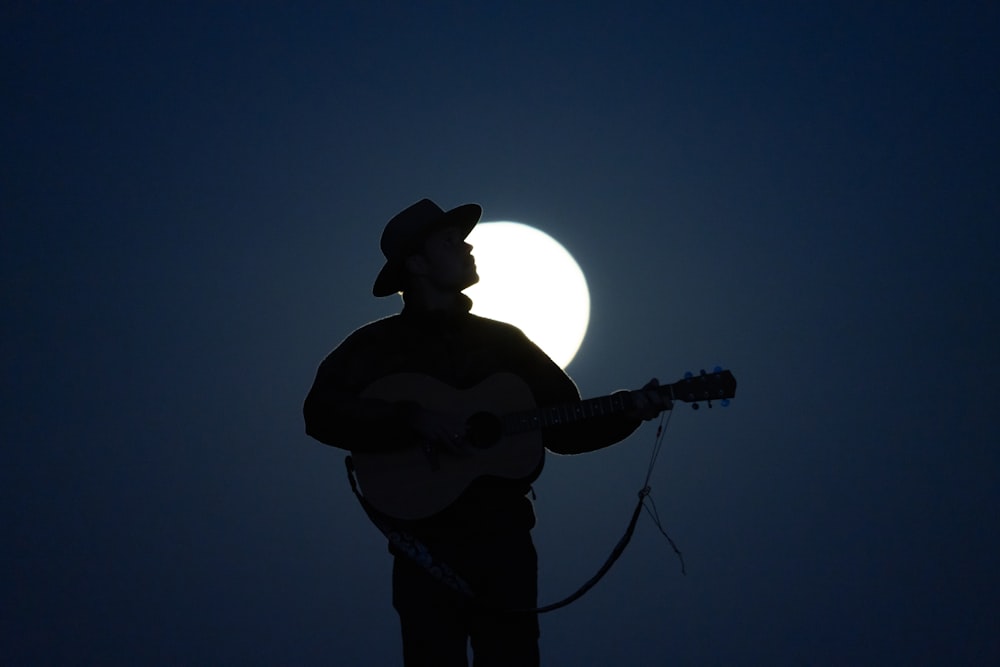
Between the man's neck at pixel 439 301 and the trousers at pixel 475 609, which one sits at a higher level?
the man's neck at pixel 439 301

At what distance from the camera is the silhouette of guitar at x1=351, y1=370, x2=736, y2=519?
299cm

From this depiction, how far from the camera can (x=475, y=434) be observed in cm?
309

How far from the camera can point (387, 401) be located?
10.3ft

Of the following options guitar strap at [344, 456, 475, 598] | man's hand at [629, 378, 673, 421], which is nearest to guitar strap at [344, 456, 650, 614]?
guitar strap at [344, 456, 475, 598]

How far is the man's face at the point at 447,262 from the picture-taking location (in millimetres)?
3305

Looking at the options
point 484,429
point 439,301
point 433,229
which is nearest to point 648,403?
point 484,429

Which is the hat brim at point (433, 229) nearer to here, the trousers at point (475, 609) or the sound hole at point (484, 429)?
the sound hole at point (484, 429)

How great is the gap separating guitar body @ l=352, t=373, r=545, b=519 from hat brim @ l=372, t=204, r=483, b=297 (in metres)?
0.46

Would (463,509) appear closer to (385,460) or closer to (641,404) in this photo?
(385,460)

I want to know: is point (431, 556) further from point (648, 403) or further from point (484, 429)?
point (648, 403)

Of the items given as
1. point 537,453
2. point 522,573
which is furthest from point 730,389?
point 522,573

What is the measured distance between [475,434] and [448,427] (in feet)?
0.42

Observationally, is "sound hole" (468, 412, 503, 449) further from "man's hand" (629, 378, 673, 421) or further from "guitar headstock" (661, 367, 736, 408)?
"guitar headstock" (661, 367, 736, 408)

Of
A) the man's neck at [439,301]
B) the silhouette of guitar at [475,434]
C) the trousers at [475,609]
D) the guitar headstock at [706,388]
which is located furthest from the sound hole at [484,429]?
the guitar headstock at [706,388]
